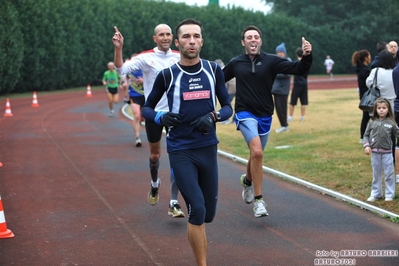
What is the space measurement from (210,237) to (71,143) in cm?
909

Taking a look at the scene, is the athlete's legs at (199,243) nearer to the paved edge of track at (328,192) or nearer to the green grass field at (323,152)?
the paved edge of track at (328,192)

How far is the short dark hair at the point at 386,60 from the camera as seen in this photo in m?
10.5

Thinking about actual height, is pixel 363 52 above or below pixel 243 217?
above

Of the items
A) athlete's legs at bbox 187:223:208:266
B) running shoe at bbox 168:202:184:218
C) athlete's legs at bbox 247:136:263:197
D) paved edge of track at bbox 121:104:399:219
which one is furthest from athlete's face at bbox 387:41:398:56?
athlete's legs at bbox 187:223:208:266

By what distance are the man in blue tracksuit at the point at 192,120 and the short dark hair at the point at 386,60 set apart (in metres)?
5.22

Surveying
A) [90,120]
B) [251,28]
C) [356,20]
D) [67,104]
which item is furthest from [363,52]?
[356,20]

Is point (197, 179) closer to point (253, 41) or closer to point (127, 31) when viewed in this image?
point (253, 41)

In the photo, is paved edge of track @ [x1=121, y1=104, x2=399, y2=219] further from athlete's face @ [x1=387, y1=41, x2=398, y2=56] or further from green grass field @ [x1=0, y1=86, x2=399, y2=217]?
athlete's face @ [x1=387, y1=41, x2=398, y2=56]

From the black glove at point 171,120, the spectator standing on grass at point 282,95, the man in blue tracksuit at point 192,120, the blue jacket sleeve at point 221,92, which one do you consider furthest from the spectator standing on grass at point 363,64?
the black glove at point 171,120

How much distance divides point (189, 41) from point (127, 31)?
4118 centimetres

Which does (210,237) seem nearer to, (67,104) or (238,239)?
(238,239)

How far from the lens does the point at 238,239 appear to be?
725cm

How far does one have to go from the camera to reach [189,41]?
5.84 meters

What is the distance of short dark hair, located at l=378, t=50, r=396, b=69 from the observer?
10469 millimetres
